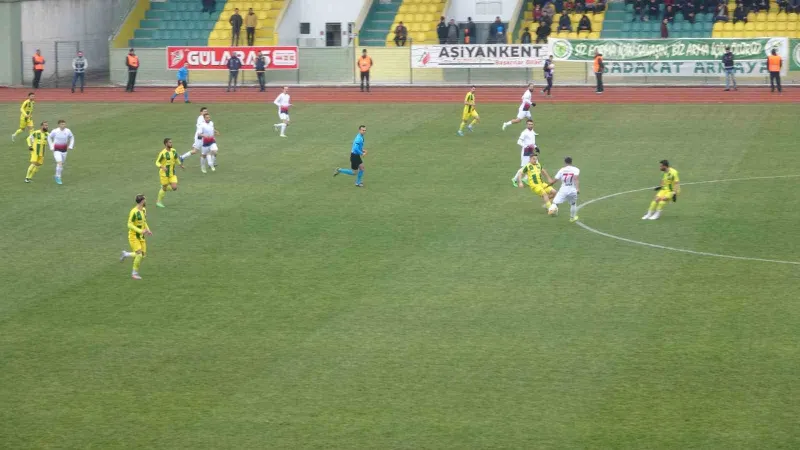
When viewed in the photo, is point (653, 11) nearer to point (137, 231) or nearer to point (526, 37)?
point (526, 37)

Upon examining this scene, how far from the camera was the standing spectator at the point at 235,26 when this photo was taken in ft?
196

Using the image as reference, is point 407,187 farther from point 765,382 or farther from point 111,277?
point 765,382

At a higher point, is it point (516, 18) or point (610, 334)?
point (516, 18)

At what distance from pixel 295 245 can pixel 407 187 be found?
7121 mm

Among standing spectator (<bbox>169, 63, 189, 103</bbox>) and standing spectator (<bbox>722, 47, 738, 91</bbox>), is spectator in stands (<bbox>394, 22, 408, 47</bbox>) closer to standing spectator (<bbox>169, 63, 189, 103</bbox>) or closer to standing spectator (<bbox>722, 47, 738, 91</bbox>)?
standing spectator (<bbox>169, 63, 189, 103</bbox>)

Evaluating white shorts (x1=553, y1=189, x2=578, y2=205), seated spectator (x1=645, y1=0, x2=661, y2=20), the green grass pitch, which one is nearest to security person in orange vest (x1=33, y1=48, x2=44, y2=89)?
the green grass pitch

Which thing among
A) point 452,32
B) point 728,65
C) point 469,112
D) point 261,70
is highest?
point 452,32

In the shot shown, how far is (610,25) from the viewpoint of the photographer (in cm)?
5984

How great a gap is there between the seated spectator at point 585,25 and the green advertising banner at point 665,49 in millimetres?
2829

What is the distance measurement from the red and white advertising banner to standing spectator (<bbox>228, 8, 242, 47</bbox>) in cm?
249

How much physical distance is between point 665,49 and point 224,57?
67.7ft

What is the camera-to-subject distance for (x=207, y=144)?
35.6m

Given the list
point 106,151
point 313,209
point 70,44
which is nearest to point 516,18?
point 70,44

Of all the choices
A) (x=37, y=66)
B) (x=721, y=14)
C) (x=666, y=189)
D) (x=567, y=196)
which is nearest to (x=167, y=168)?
(x=567, y=196)
